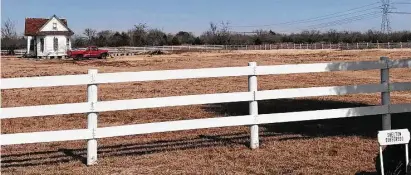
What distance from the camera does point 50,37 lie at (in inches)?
2537

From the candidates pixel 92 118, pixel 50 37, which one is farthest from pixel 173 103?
pixel 50 37

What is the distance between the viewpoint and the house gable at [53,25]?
65250 mm

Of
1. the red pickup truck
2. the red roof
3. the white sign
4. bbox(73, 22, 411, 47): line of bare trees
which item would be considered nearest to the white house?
the red roof

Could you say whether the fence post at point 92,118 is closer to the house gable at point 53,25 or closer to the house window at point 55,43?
the house window at point 55,43

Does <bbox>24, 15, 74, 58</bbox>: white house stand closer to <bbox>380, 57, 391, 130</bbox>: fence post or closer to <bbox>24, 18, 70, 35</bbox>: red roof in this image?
<bbox>24, 18, 70, 35</bbox>: red roof

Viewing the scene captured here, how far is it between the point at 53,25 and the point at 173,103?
61.8m

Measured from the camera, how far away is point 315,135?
8.80 m

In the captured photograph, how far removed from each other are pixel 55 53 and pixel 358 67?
58712 mm

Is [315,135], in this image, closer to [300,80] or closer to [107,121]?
[107,121]

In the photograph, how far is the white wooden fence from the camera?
6707mm

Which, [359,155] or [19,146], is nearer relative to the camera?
[359,155]

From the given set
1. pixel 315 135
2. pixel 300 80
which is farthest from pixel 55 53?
pixel 315 135

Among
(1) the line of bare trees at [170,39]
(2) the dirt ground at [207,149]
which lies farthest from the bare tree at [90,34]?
(2) the dirt ground at [207,149]

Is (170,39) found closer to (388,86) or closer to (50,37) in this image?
(50,37)
